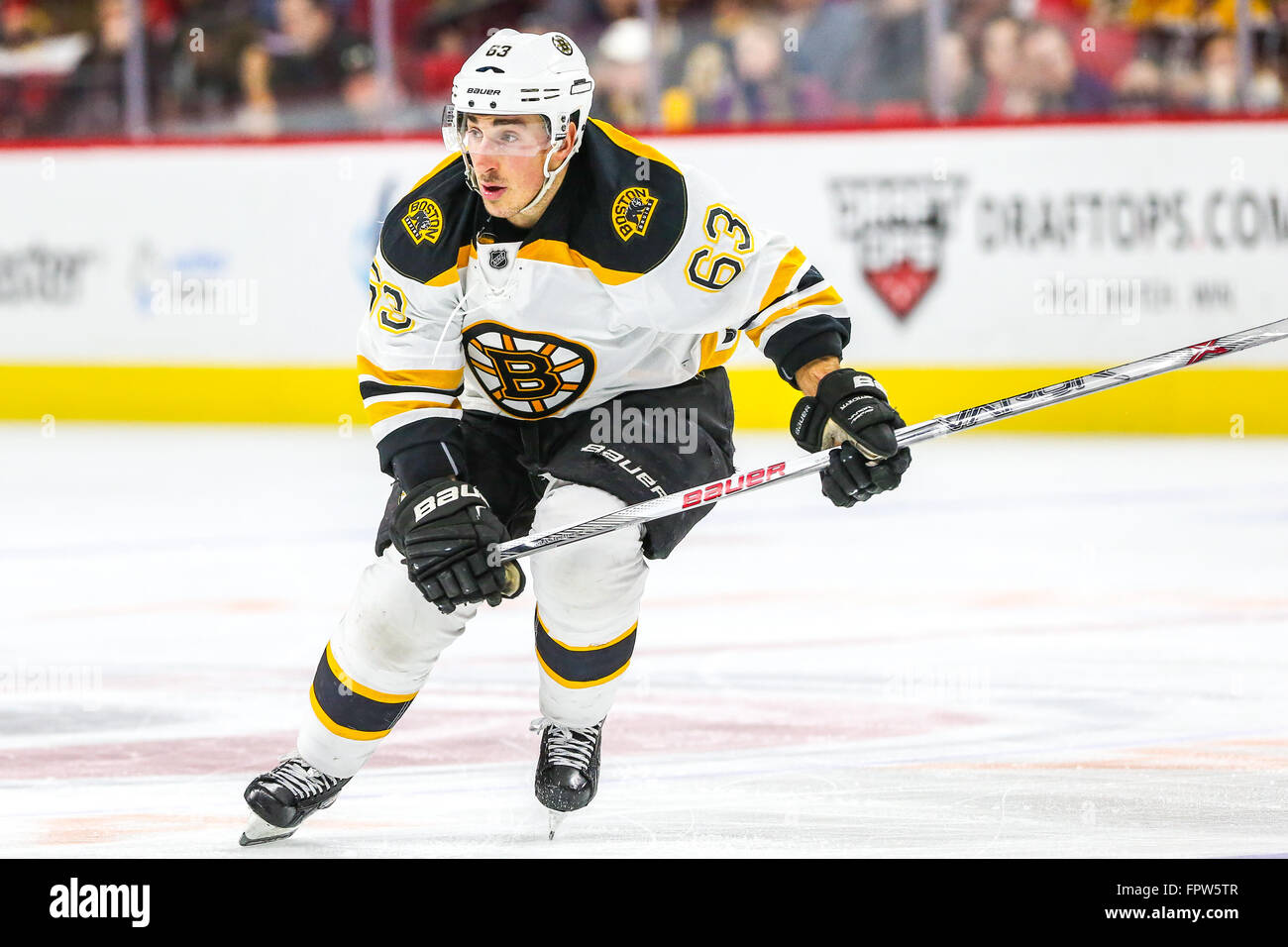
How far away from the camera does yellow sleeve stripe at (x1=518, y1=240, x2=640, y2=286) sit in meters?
2.85

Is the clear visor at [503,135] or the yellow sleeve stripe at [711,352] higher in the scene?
the clear visor at [503,135]

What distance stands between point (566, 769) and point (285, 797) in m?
0.40

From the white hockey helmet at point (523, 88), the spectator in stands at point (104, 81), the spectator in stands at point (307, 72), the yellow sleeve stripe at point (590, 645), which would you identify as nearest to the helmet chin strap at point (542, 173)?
the white hockey helmet at point (523, 88)

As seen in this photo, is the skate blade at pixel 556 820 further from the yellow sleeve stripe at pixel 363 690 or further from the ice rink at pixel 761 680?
the yellow sleeve stripe at pixel 363 690

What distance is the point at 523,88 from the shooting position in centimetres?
276

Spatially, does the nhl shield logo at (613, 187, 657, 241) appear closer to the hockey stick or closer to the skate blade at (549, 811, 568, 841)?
the hockey stick

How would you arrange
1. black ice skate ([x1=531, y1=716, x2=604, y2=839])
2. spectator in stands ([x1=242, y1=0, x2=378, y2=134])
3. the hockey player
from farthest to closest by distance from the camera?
spectator in stands ([x1=242, y1=0, x2=378, y2=134]) → black ice skate ([x1=531, y1=716, x2=604, y2=839]) → the hockey player

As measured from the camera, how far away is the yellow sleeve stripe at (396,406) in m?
2.83

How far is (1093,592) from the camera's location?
4.63 m

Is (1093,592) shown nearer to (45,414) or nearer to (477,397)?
(477,397)

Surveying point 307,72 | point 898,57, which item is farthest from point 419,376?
point 307,72

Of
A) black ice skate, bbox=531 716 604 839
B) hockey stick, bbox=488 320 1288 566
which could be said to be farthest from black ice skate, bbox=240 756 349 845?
hockey stick, bbox=488 320 1288 566

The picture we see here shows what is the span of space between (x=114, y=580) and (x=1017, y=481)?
2.88 meters

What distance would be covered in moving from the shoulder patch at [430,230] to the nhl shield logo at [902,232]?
463 centimetres
